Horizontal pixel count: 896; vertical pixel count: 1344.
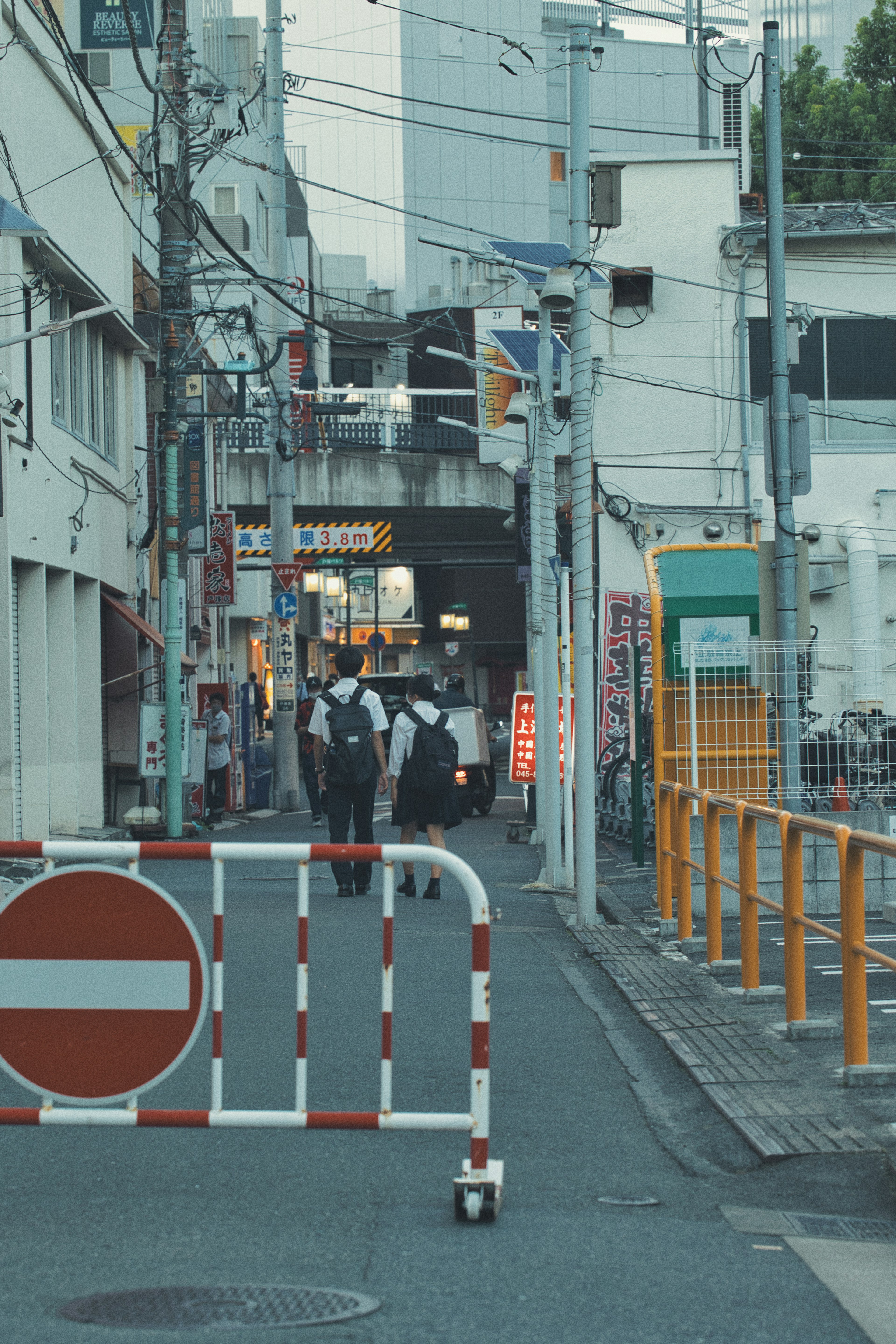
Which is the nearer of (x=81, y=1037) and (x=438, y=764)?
(x=81, y=1037)

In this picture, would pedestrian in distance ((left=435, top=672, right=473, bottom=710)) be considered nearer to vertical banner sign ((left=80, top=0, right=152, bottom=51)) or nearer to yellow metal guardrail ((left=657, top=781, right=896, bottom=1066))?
vertical banner sign ((left=80, top=0, right=152, bottom=51))

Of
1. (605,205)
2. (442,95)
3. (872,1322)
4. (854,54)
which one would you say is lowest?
(872,1322)

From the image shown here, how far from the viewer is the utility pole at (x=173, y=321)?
1753 cm

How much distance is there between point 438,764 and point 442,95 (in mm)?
52771

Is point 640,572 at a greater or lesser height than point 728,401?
lesser

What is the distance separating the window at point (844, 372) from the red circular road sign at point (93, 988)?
2288 centimetres

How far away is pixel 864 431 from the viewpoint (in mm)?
25891

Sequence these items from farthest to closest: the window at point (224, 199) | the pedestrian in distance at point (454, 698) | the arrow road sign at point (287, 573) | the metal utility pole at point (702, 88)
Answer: the window at point (224, 199) < the arrow road sign at point (287, 573) < the pedestrian in distance at point (454, 698) < the metal utility pole at point (702, 88)

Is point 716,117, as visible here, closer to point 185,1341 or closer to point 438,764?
point 438,764

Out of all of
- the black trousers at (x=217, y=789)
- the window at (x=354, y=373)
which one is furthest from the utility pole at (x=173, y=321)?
the window at (x=354, y=373)

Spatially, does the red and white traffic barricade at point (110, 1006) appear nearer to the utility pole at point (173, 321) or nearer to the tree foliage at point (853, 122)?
the utility pole at point (173, 321)

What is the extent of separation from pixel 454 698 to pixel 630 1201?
651 inches

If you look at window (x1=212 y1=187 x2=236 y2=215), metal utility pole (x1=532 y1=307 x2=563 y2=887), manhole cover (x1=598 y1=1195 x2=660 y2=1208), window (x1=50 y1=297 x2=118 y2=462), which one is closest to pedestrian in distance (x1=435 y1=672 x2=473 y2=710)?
metal utility pole (x1=532 y1=307 x2=563 y2=887)

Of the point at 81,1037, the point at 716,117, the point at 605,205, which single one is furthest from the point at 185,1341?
the point at 716,117
